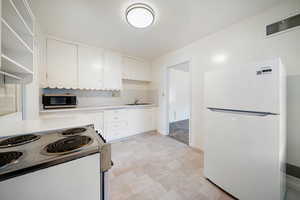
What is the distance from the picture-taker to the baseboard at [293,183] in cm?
134

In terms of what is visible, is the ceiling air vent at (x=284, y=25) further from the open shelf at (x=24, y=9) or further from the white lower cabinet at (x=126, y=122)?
the open shelf at (x=24, y=9)

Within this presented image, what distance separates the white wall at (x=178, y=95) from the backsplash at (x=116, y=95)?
1218mm

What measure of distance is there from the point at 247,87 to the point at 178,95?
3.85 metres

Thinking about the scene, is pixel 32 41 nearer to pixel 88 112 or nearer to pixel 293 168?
pixel 88 112

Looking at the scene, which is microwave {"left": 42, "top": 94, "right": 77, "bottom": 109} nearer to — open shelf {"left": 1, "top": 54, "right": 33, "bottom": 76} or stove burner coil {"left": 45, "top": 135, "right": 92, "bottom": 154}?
open shelf {"left": 1, "top": 54, "right": 33, "bottom": 76}

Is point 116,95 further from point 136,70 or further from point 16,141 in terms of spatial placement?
point 16,141

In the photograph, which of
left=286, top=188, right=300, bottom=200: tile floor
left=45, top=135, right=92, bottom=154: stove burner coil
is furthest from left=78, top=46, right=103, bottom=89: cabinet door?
left=286, top=188, right=300, bottom=200: tile floor

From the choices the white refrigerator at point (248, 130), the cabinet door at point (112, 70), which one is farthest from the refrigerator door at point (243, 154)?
the cabinet door at point (112, 70)

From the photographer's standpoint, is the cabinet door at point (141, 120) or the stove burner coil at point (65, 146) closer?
the stove burner coil at point (65, 146)

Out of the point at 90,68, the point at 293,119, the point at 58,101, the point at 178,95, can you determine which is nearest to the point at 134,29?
the point at 90,68

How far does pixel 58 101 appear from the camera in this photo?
2221 millimetres

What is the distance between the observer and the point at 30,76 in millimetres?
1579

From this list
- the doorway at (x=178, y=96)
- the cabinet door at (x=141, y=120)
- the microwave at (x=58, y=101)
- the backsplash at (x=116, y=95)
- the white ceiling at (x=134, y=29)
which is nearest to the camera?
the white ceiling at (x=134, y=29)

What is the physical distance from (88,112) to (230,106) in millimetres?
2442
